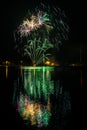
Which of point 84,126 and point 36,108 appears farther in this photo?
point 36,108

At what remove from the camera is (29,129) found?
10758mm

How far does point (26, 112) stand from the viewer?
1437 cm

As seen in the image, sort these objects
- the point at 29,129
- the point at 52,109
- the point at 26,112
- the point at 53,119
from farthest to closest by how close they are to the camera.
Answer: the point at 52,109
the point at 26,112
the point at 53,119
the point at 29,129

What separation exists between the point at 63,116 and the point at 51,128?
251 cm

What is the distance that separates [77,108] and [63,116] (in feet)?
8.20

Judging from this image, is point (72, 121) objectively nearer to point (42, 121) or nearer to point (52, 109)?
point (42, 121)

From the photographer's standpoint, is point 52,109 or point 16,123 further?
point 52,109

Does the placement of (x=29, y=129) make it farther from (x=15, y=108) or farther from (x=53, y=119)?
(x=15, y=108)

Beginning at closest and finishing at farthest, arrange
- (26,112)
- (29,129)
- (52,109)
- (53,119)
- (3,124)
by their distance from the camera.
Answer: (29,129) → (3,124) → (53,119) → (26,112) → (52,109)

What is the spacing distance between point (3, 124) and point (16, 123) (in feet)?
1.83

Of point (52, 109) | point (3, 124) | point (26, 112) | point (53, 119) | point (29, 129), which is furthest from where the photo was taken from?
point (52, 109)

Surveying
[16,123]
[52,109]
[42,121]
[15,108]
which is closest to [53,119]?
[42,121]

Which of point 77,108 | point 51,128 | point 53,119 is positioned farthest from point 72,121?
point 77,108

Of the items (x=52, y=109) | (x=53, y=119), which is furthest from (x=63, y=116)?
(x=52, y=109)
